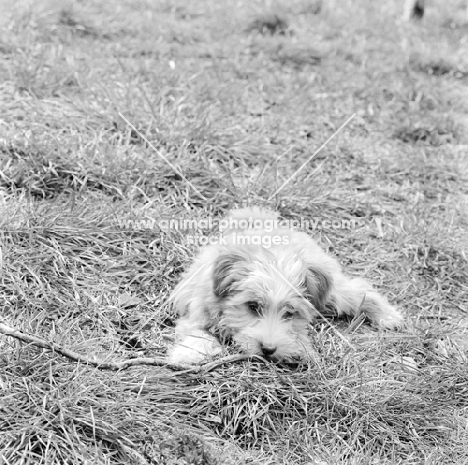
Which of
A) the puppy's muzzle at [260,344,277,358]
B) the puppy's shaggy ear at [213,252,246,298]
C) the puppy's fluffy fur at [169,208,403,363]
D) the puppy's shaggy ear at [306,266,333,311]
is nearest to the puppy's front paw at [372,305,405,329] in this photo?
the puppy's fluffy fur at [169,208,403,363]

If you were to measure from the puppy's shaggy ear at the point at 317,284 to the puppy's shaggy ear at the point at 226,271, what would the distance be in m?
0.39

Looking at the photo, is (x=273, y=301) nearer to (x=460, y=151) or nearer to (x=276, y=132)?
(x=276, y=132)

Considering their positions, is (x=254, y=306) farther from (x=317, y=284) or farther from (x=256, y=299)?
(x=317, y=284)

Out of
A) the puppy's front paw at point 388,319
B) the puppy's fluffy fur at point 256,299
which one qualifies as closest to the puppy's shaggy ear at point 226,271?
the puppy's fluffy fur at point 256,299

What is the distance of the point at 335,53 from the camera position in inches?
301

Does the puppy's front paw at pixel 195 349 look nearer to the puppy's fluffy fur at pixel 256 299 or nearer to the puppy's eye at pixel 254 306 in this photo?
the puppy's fluffy fur at pixel 256 299

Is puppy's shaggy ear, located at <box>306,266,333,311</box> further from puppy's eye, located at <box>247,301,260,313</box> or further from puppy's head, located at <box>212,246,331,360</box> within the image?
puppy's eye, located at <box>247,301,260,313</box>

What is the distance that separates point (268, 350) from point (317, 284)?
0.51 m

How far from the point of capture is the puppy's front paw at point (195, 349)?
11.7 ft

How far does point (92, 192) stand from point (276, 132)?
1952mm

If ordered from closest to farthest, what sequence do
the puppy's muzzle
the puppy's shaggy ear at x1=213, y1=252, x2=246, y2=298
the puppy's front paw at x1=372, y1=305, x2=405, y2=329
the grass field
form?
the grass field → the puppy's muzzle → the puppy's shaggy ear at x1=213, y1=252, x2=246, y2=298 → the puppy's front paw at x1=372, y1=305, x2=405, y2=329

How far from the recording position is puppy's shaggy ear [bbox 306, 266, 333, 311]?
377cm

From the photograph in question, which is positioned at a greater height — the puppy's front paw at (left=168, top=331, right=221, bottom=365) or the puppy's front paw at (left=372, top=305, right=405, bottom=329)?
the puppy's front paw at (left=168, top=331, right=221, bottom=365)

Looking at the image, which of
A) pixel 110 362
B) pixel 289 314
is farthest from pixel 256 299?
pixel 110 362
